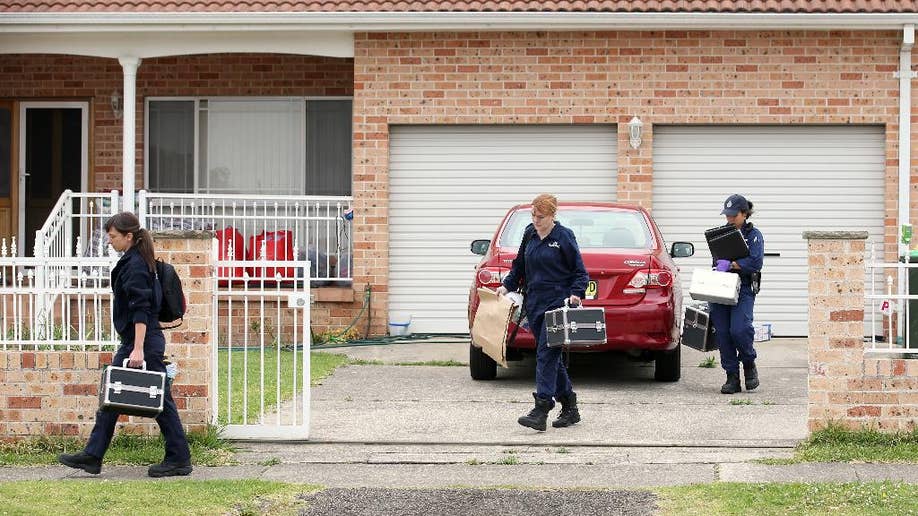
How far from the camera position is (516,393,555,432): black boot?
9.81 meters

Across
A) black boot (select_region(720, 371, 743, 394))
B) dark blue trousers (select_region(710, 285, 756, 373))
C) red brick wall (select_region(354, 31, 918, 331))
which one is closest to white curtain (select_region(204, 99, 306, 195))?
red brick wall (select_region(354, 31, 918, 331))

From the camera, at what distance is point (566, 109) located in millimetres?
16188

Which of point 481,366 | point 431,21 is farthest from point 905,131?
point 481,366

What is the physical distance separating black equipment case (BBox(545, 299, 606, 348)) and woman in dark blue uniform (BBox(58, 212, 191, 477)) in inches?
96.0

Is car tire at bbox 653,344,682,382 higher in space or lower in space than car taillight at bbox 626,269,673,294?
lower

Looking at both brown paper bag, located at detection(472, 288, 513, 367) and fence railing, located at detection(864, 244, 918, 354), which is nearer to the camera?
fence railing, located at detection(864, 244, 918, 354)

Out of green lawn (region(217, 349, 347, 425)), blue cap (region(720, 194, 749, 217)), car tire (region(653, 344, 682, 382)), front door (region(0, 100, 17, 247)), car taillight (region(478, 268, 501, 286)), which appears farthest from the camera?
front door (region(0, 100, 17, 247))

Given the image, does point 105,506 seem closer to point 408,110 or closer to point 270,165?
point 408,110

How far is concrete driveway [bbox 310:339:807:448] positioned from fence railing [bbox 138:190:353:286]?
8.26 feet

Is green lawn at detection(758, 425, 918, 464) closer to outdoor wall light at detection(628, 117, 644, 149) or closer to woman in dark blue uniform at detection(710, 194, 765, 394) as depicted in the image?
woman in dark blue uniform at detection(710, 194, 765, 394)

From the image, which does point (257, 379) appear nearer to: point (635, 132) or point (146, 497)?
point (146, 497)

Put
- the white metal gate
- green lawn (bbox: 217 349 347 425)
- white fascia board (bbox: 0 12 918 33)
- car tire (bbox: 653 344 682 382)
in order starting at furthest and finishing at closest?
white fascia board (bbox: 0 12 918 33) < car tire (bbox: 653 344 682 382) < green lawn (bbox: 217 349 347 425) < the white metal gate

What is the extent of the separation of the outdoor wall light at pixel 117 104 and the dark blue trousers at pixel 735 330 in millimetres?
8604

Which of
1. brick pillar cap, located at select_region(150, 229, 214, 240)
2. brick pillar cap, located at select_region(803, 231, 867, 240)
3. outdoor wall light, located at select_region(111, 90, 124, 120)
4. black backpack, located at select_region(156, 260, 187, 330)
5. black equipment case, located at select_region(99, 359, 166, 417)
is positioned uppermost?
outdoor wall light, located at select_region(111, 90, 124, 120)
